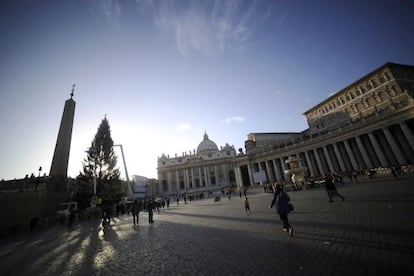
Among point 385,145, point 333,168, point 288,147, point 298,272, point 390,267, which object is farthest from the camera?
point 288,147

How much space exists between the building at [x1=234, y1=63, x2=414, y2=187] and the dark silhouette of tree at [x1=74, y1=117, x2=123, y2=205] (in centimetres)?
2995

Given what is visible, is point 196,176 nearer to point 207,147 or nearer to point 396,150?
point 207,147

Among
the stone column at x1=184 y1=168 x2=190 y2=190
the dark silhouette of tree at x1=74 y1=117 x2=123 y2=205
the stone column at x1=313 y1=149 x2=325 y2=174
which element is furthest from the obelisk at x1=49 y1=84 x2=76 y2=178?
the stone column at x1=184 y1=168 x2=190 y2=190

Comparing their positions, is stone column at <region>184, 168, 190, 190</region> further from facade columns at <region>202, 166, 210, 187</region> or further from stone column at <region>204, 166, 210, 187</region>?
stone column at <region>204, 166, 210, 187</region>

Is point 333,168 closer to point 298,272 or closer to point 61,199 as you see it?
point 298,272

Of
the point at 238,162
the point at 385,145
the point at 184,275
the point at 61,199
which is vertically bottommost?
the point at 184,275

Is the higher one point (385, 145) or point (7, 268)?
point (385, 145)

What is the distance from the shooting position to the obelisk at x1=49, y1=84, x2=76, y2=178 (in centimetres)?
2189

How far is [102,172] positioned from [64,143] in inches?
457

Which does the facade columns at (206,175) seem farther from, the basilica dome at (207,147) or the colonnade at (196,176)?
the basilica dome at (207,147)

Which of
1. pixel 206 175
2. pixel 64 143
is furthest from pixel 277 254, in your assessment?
pixel 206 175

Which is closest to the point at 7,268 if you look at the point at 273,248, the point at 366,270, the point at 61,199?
the point at 273,248

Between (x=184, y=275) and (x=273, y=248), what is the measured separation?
2.60 meters

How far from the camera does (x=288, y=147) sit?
157 feet
